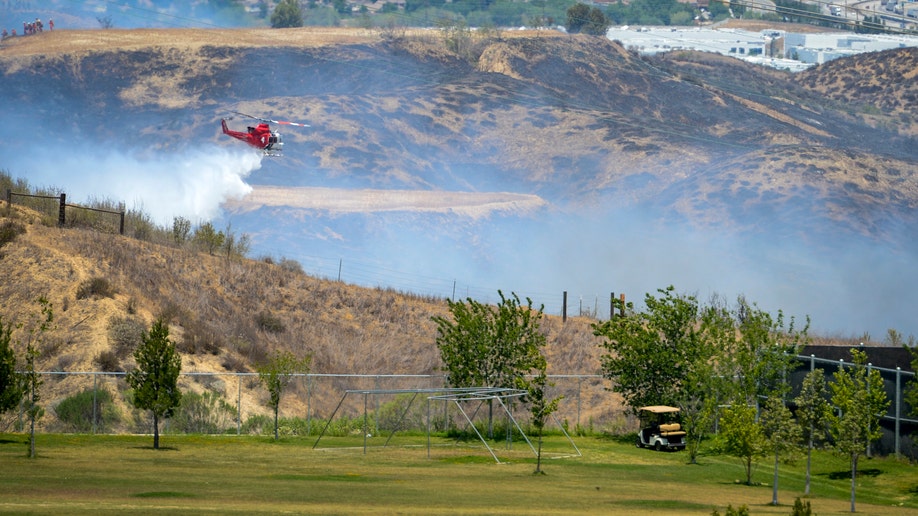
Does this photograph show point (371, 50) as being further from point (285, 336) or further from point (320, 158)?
A: point (285, 336)

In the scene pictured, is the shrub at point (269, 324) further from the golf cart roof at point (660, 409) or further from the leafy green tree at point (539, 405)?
the golf cart roof at point (660, 409)

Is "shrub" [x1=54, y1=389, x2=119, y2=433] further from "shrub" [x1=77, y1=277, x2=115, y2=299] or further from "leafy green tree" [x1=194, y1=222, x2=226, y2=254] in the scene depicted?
"leafy green tree" [x1=194, y1=222, x2=226, y2=254]

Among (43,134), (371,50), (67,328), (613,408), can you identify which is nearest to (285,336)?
(67,328)

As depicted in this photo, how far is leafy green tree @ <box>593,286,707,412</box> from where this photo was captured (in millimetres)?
58062

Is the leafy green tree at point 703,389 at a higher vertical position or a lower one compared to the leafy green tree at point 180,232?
lower

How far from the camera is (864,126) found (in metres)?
171

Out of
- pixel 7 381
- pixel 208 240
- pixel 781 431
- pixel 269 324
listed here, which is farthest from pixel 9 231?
pixel 781 431

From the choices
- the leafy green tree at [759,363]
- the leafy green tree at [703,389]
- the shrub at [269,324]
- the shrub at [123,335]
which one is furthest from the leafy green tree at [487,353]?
the shrub at [269,324]

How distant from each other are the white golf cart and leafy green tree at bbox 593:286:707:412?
2310 mm

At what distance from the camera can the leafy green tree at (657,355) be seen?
58.1 m

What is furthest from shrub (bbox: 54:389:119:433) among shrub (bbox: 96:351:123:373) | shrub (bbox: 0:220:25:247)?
shrub (bbox: 0:220:25:247)

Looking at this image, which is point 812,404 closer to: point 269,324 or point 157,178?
point 269,324

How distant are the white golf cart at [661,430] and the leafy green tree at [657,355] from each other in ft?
7.58

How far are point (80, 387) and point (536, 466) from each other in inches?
913
